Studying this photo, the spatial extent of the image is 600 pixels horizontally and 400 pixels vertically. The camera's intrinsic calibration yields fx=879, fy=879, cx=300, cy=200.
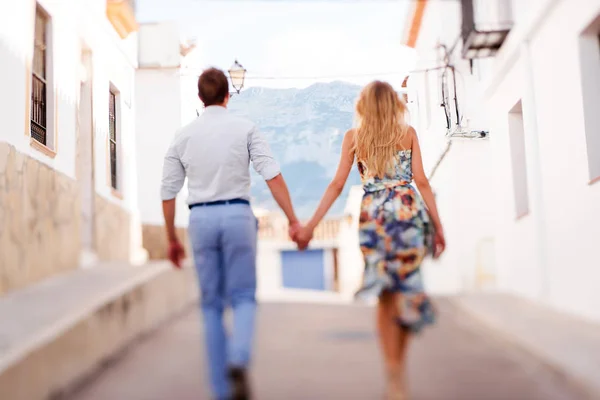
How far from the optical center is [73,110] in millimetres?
3922

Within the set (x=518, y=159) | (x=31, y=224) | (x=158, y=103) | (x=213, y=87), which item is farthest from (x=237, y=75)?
(x=518, y=159)

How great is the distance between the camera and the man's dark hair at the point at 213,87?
3.03m

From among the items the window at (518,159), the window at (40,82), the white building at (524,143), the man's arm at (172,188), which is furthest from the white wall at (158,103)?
the window at (518,159)

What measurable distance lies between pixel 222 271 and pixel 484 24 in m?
4.48

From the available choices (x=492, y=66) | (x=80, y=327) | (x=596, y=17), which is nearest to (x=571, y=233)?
(x=596, y=17)

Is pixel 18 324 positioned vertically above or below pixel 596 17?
below

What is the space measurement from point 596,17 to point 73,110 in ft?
9.41

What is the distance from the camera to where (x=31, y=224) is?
4.54 m

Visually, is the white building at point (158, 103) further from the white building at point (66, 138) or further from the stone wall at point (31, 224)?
the stone wall at point (31, 224)

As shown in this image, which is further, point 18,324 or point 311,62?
point 311,62

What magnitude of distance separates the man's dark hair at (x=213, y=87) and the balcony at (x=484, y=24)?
3982mm

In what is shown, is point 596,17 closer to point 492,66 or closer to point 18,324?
point 492,66

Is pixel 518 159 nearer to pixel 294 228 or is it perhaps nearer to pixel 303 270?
pixel 294 228

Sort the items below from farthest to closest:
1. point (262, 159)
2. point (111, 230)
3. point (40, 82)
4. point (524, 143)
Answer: point (524, 143) → point (40, 82) → point (111, 230) → point (262, 159)
